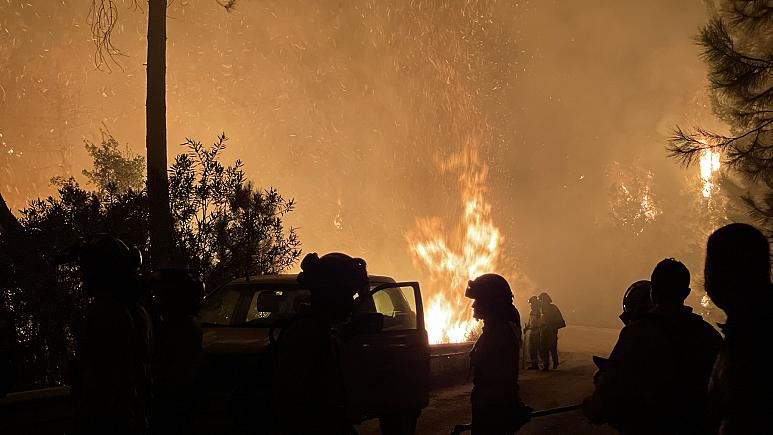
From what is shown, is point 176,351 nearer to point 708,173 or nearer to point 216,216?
point 216,216

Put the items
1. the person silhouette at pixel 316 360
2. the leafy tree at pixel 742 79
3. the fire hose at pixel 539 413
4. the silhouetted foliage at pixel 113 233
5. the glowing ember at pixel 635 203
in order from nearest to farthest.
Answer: the person silhouette at pixel 316 360 → the fire hose at pixel 539 413 → the silhouetted foliage at pixel 113 233 → the leafy tree at pixel 742 79 → the glowing ember at pixel 635 203

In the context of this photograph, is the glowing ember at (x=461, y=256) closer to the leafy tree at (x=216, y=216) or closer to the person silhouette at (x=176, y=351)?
the leafy tree at (x=216, y=216)

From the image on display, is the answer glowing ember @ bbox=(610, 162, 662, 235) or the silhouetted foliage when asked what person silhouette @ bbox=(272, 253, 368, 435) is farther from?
glowing ember @ bbox=(610, 162, 662, 235)

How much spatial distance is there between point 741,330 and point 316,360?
1484 millimetres

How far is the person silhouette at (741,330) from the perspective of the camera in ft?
6.97

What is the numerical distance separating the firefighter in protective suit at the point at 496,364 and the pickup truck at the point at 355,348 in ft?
4.23

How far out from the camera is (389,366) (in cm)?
698

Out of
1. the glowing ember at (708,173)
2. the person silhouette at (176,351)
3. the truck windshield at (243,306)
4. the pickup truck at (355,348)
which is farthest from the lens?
the glowing ember at (708,173)

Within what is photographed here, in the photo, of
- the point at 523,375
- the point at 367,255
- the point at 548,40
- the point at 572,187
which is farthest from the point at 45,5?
the point at 523,375

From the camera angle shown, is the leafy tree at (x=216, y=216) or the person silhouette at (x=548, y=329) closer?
the leafy tree at (x=216, y=216)

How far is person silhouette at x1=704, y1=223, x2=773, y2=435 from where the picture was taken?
2.12 m

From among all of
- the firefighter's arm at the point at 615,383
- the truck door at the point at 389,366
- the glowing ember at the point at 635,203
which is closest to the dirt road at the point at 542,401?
the truck door at the point at 389,366

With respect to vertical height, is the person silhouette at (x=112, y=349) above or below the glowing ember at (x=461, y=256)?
below

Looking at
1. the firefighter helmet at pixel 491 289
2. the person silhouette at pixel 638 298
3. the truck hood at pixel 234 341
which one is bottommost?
the truck hood at pixel 234 341
